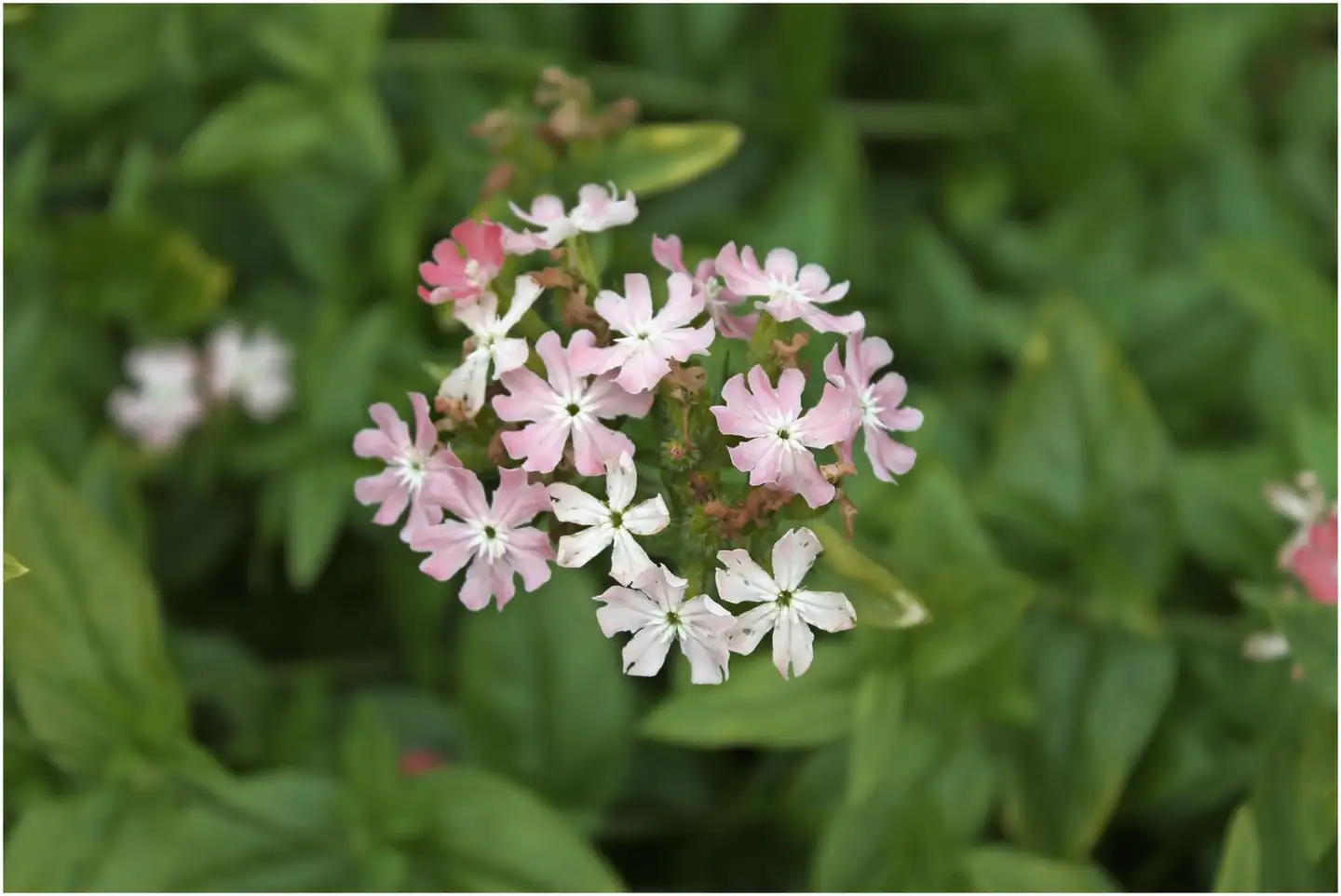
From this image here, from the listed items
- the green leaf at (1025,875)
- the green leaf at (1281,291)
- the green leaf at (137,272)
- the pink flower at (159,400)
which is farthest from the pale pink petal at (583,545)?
the pink flower at (159,400)

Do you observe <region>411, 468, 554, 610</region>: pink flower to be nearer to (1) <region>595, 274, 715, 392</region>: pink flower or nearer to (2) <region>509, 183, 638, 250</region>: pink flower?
(1) <region>595, 274, 715, 392</region>: pink flower

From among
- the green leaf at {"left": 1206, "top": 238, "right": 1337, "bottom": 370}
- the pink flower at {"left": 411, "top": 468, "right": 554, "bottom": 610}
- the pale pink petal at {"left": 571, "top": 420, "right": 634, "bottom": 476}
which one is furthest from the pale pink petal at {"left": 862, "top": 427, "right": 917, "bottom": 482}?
the green leaf at {"left": 1206, "top": 238, "right": 1337, "bottom": 370}

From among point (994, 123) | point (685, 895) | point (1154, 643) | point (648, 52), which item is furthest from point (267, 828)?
point (994, 123)

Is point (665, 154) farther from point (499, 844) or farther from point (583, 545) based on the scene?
point (499, 844)

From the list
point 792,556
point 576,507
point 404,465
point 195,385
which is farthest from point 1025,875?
point 195,385

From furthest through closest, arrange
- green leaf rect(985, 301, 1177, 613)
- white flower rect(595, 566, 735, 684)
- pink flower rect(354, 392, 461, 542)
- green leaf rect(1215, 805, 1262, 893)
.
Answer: green leaf rect(985, 301, 1177, 613)
green leaf rect(1215, 805, 1262, 893)
pink flower rect(354, 392, 461, 542)
white flower rect(595, 566, 735, 684)

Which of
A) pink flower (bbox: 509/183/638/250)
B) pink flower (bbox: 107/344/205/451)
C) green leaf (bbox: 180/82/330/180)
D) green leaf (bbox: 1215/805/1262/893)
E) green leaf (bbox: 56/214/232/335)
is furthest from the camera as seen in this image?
pink flower (bbox: 107/344/205/451)

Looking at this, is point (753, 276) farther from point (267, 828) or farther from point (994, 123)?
point (994, 123)
